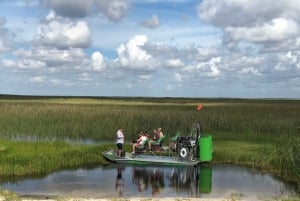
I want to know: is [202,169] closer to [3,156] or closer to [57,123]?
[3,156]

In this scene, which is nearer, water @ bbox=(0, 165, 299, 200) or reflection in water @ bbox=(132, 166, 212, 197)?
water @ bbox=(0, 165, 299, 200)

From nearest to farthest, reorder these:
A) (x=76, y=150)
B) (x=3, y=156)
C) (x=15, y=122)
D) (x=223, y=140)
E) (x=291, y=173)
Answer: (x=291, y=173) < (x=3, y=156) < (x=76, y=150) < (x=223, y=140) < (x=15, y=122)

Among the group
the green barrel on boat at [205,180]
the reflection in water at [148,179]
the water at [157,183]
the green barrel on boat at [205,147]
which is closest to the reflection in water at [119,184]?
the water at [157,183]

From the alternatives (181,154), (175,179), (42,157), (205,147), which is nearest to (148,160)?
(181,154)

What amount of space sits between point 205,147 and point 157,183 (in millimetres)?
4396

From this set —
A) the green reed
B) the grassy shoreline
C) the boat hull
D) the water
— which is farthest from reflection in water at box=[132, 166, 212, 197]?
the green reed

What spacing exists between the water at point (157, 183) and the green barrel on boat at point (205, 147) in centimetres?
62

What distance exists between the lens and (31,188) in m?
17.3

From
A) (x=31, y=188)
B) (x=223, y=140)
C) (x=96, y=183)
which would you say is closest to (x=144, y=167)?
(x=96, y=183)

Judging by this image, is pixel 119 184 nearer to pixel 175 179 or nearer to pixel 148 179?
pixel 148 179

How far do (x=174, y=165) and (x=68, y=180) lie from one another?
18.8 ft

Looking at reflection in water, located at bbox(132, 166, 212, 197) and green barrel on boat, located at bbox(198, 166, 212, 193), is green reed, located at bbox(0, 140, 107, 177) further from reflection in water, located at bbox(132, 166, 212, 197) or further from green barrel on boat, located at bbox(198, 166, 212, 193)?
green barrel on boat, located at bbox(198, 166, 212, 193)

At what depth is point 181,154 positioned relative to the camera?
21969 mm

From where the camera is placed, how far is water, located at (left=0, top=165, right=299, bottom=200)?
16.5 m
